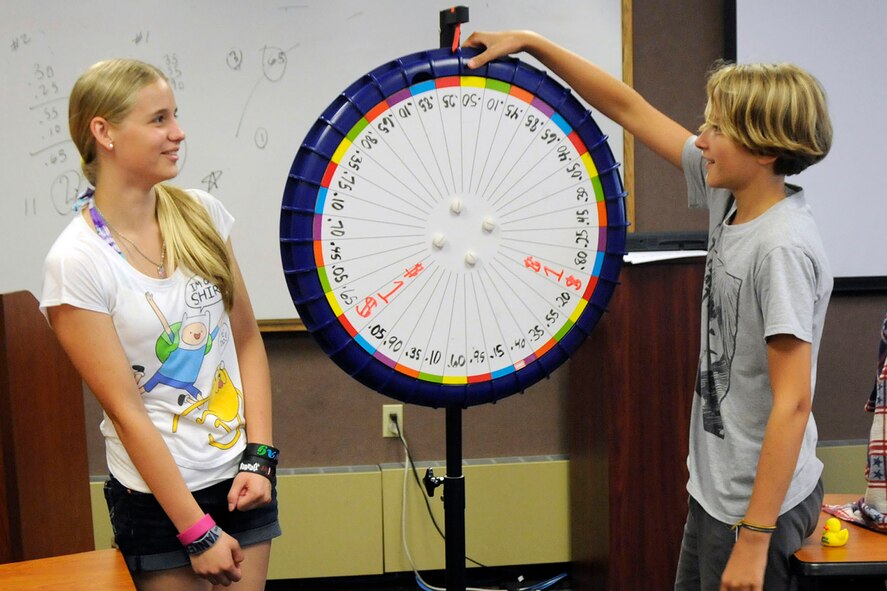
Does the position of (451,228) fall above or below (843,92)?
below

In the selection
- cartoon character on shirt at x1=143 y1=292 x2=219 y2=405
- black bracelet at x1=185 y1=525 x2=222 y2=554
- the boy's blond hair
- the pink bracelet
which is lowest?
black bracelet at x1=185 y1=525 x2=222 y2=554

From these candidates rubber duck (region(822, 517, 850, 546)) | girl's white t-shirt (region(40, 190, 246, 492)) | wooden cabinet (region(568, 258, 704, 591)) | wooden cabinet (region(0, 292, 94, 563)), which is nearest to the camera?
girl's white t-shirt (region(40, 190, 246, 492))

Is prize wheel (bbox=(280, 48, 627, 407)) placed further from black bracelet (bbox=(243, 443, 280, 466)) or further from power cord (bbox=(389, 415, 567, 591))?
power cord (bbox=(389, 415, 567, 591))

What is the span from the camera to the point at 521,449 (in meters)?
2.93

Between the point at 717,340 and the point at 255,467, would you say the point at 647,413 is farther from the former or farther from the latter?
the point at 255,467

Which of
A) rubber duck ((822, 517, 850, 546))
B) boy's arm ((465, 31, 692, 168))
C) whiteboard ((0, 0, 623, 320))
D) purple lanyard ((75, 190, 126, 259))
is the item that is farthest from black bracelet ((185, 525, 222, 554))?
whiteboard ((0, 0, 623, 320))

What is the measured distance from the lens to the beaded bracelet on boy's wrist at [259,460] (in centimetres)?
141

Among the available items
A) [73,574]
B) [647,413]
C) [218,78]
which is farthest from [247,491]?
[218,78]

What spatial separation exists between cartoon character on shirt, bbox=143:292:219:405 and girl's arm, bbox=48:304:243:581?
5cm

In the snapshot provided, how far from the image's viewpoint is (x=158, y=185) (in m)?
1.49

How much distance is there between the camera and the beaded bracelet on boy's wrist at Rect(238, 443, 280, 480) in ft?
4.61

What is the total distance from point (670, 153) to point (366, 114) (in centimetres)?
57

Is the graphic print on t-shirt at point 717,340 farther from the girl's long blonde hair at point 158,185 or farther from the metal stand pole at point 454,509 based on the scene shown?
the girl's long blonde hair at point 158,185

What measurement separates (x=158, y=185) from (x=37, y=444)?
0.63 m
